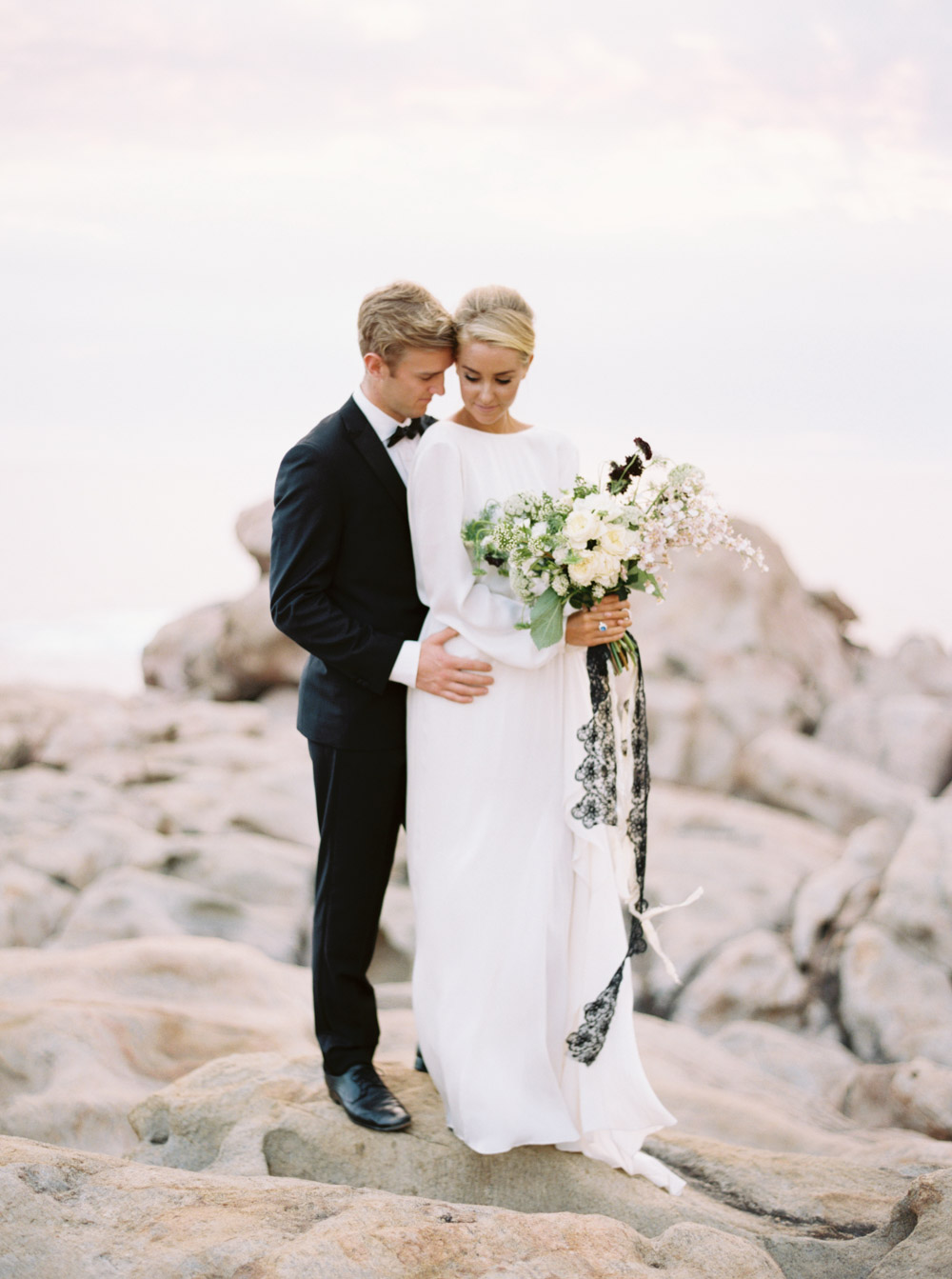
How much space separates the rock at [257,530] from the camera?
34.8 ft

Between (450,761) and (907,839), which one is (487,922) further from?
(907,839)

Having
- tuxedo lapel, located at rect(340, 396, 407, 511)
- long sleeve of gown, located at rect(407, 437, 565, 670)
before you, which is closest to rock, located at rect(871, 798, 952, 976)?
long sleeve of gown, located at rect(407, 437, 565, 670)

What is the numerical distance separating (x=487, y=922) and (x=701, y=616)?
690 centimetres

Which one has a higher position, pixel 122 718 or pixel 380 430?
pixel 380 430

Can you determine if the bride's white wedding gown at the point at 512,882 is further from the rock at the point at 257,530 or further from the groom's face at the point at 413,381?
the rock at the point at 257,530

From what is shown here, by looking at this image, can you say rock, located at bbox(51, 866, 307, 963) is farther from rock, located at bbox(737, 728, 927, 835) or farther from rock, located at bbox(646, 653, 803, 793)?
rock, located at bbox(737, 728, 927, 835)

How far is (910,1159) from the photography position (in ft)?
13.9

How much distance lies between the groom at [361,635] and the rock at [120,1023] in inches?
41.4

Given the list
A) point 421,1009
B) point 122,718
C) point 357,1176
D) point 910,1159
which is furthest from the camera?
point 122,718

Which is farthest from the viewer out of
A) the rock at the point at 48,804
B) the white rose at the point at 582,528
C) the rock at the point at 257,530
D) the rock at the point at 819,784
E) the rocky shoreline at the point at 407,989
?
the rock at the point at 257,530

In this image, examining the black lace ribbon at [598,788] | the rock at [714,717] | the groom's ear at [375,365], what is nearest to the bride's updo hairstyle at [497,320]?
the groom's ear at [375,365]

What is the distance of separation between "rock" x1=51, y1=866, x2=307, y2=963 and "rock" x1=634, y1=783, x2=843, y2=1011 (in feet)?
7.07

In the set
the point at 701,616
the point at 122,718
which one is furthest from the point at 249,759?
the point at 701,616

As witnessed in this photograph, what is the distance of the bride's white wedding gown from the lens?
3.40m
